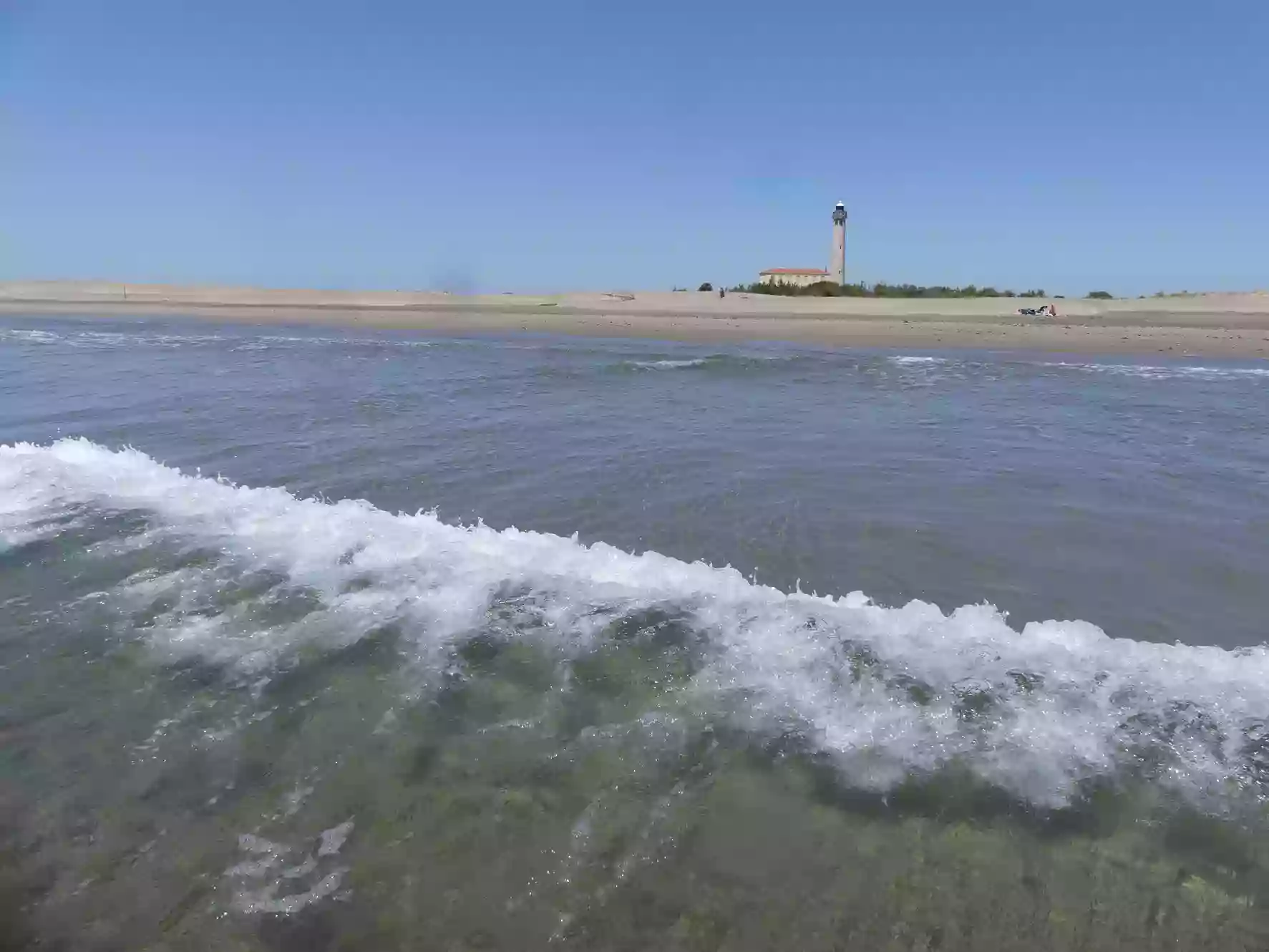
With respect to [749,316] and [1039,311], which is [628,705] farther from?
[1039,311]

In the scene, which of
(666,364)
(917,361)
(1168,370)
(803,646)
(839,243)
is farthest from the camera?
(839,243)

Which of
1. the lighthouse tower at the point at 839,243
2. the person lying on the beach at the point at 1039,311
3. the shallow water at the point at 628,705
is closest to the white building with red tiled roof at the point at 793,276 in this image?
the lighthouse tower at the point at 839,243

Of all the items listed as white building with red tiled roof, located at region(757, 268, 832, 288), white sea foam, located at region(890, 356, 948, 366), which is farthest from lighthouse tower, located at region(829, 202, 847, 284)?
white sea foam, located at region(890, 356, 948, 366)

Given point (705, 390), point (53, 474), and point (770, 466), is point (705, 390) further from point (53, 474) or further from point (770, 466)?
point (53, 474)

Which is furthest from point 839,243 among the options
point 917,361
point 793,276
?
point 917,361

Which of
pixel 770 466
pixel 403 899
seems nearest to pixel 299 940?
pixel 403 899

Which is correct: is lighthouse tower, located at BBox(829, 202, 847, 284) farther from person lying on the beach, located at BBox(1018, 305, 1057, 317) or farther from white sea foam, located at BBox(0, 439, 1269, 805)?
white sea foam, located at BBox(0, 439, 1269, 805)
